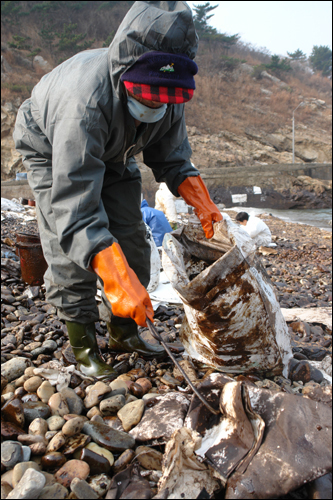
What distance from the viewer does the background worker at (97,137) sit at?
1.34 m

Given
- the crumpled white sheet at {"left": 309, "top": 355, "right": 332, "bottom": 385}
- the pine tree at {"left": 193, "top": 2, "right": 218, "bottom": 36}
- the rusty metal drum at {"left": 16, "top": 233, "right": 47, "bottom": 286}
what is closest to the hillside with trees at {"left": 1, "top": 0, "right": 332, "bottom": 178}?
the pine tree at {"left": 193, "top": 2, "right": 218, "bottom": 36}

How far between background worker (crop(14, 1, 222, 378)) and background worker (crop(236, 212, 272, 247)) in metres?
4.00

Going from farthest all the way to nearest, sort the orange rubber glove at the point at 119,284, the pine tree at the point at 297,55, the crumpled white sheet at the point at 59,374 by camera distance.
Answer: the pine tree at the point at 297,55 < the crumpled white sheet at the point at 59,374 < the orange rubber glove at the point at 119,284

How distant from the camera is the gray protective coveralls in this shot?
1357 millimetres

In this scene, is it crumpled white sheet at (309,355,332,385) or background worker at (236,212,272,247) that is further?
background worker at (236,212,272,247)

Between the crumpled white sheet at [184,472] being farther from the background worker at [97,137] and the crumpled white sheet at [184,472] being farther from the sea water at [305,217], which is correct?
the sea water at [305,217]

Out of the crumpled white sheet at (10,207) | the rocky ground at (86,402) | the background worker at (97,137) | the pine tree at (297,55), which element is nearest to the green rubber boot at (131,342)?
the rocky ground at (86,402)

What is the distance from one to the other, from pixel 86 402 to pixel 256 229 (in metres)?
4.64

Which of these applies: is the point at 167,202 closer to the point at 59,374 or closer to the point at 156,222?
the point at 156,222

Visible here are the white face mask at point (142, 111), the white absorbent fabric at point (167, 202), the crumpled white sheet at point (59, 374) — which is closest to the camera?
the white face mask at point (142, 111)

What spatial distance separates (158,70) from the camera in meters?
1.37

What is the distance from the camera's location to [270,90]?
31609 millimetres

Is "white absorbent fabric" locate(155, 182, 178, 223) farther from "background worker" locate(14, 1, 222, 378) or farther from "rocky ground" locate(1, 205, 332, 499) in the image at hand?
"background worker" locate(14, 1, 222, 378)

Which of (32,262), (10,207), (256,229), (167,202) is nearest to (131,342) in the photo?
(32,262)
